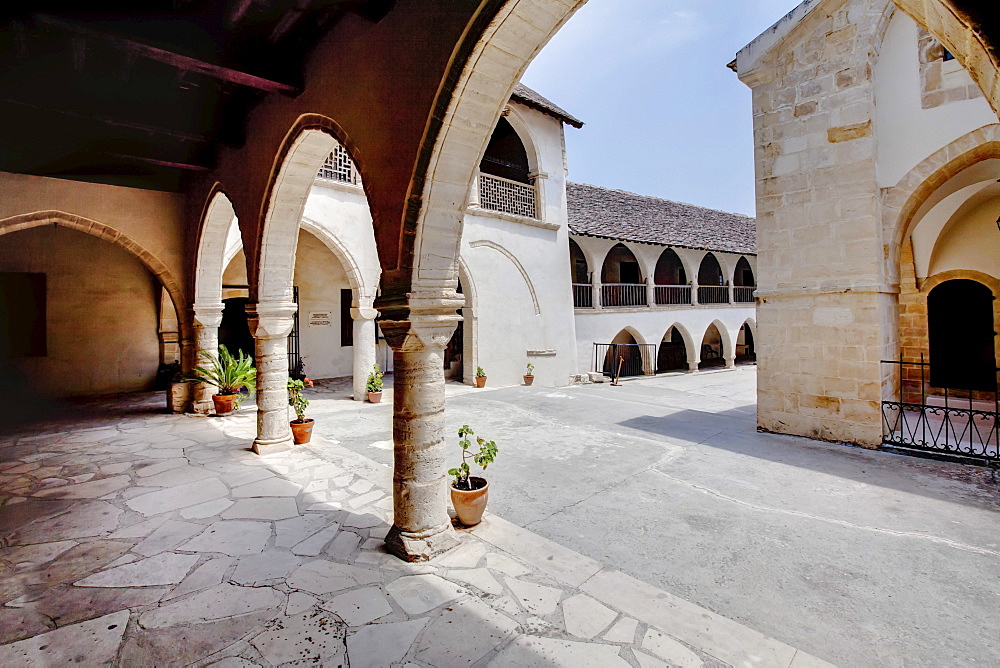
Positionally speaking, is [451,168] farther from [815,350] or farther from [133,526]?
[815,350]

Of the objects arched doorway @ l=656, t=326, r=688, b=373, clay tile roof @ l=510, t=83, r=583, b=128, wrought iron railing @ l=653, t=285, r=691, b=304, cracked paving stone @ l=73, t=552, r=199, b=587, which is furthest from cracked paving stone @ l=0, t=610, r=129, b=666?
arched doorway @ l=656, t=326, r=688, b=373

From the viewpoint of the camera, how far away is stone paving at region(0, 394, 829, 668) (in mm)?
2236

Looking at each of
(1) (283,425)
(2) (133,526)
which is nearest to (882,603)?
(2) (133,526)

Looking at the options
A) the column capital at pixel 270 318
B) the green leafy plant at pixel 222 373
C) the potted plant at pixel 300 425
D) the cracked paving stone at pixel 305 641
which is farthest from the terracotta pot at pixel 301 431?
the cracked paving stone at pixel 305 641

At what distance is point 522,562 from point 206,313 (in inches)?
262

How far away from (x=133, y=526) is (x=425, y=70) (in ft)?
13.1

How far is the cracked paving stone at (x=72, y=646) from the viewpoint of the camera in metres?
2.21

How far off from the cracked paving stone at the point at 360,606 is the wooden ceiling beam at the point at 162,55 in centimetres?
398

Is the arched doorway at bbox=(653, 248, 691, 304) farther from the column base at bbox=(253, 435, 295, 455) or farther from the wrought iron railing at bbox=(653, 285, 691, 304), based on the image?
the column base at bbox=(253, 435, 295, 455)

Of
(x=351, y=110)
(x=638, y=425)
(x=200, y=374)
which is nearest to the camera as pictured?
(x=351, y=110)

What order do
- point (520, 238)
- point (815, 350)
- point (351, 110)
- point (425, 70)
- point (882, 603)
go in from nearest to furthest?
point (882, 603) → point (425, 70) → point (351, 110) → point (815, 350) → point (520, 238)

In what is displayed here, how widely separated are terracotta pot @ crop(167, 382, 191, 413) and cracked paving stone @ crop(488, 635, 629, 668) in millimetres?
7507

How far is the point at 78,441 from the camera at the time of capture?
6094 mm

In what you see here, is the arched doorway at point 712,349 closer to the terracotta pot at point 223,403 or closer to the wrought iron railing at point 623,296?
the wrought iron railing at point 623,296
